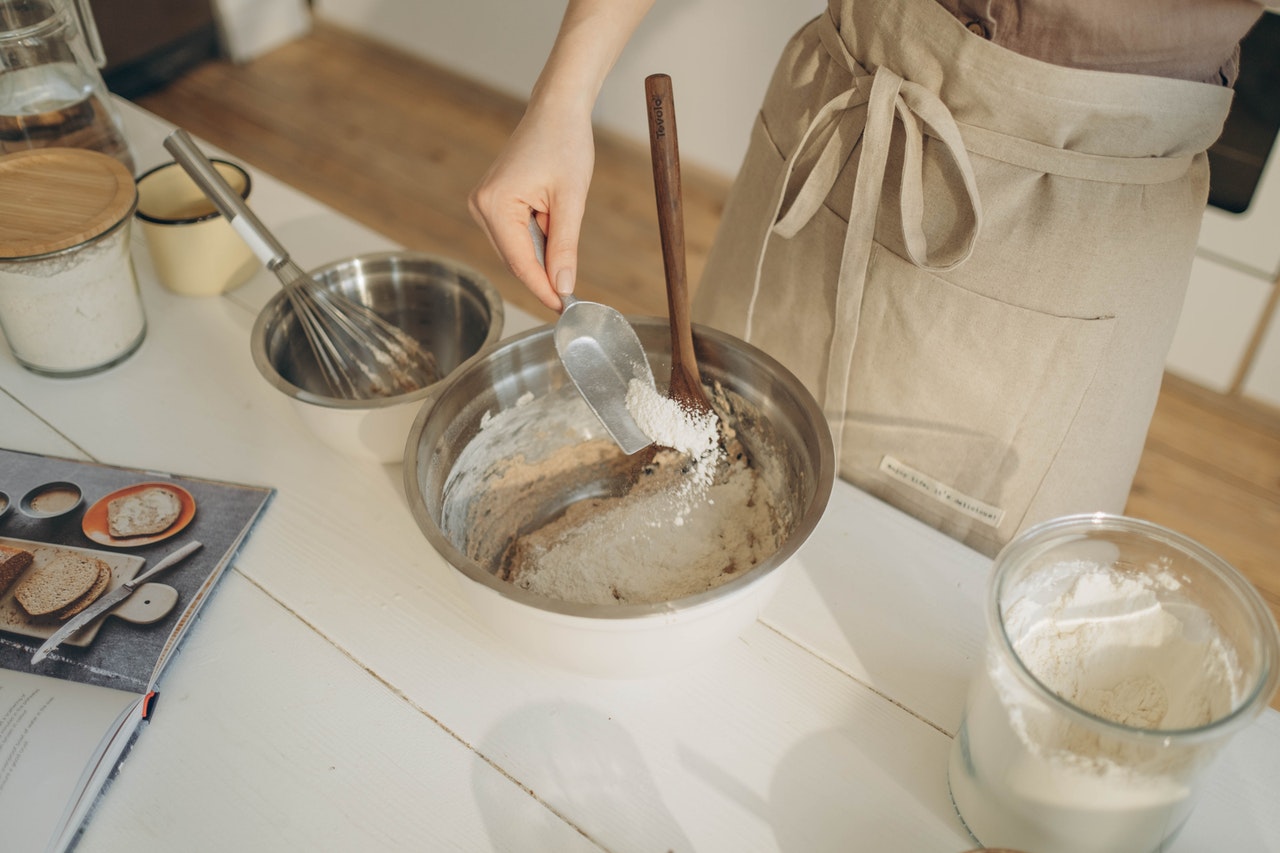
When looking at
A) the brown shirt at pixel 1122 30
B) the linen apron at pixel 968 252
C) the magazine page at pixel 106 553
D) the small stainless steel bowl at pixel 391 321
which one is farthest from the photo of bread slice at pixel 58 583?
the brown shirt at pixel 1122 30

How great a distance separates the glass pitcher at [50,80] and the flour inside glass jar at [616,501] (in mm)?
A: 588

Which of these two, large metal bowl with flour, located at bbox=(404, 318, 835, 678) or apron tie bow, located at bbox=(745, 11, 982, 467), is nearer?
large metal bowl with flour, located at bbox=(404, 318, 835, 678)

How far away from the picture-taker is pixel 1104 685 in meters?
0.58

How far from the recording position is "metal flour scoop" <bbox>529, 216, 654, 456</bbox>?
0.74 m

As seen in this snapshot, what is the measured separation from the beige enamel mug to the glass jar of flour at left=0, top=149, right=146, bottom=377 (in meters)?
0.06

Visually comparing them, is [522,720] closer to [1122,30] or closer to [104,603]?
[104,603]

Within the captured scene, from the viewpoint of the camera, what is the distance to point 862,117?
80 cm

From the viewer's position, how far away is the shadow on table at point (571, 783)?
62 centimetres

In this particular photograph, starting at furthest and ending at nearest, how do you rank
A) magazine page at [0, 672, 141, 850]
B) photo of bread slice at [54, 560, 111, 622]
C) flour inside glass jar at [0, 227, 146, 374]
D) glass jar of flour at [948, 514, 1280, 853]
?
flour inside glass jar at [0, 227, 146, 374] < photo of bread slice at [54, 560, 111, 622] < magazine page at [0, 672, 141, 850] < glass jar of flour at [948, 514, 1280, 853]

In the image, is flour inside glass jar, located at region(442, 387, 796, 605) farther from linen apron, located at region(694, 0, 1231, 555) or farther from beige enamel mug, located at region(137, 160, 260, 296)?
beige enamel mug, located at region(137, 160, 260, 296)

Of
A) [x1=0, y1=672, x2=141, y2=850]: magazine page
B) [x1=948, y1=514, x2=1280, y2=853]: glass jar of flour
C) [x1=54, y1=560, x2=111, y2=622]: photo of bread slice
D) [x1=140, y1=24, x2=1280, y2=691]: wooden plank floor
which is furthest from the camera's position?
[x1=140, y1=24, x2=1280, y2=691]: wooden plank floor

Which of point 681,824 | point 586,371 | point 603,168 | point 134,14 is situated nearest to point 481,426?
point 586,371

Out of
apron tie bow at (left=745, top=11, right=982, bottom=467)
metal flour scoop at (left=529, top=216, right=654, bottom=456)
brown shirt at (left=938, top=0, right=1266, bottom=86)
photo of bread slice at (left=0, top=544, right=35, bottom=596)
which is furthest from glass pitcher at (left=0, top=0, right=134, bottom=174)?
brown shirt at (left=938, top=0, right=1266, bottom=86)

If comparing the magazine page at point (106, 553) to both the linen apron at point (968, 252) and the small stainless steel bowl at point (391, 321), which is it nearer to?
the small stainless steel bowl at point (391, 321)
